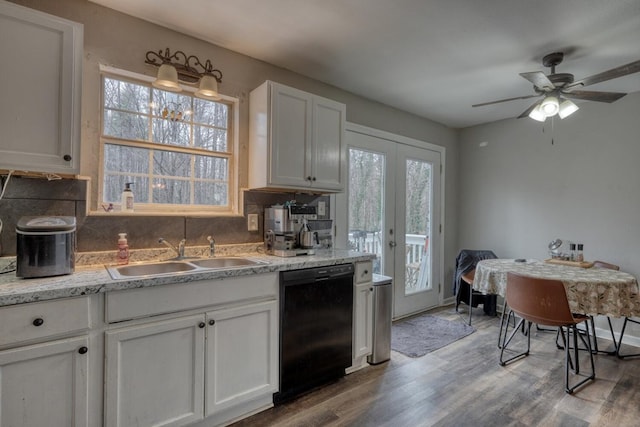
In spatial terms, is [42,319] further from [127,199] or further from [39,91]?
[39,91]

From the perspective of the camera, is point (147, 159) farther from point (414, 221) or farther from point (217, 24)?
point (414, 221)

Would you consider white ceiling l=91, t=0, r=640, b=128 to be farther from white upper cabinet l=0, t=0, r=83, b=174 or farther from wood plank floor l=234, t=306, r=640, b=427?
wood plank floor l=234, t=306, r=640, b=427

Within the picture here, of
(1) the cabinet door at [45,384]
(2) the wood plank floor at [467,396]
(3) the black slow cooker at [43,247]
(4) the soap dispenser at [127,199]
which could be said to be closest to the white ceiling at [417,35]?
(4) the soap dispenser at [127,199]

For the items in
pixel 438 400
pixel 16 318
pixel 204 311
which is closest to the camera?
pixel 16 318

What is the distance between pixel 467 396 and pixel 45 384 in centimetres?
237

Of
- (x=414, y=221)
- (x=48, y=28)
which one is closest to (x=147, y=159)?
(x=48, y=28)

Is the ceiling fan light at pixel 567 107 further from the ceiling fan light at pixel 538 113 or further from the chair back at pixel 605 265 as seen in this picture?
the chair back at pixel 605 265

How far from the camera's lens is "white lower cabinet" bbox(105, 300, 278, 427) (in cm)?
157

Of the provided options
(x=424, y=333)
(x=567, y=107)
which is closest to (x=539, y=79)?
(x=567, y=107)

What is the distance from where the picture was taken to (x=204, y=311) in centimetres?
179

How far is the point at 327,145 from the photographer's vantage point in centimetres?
277

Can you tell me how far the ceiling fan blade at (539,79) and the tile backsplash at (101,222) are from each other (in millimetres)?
2090

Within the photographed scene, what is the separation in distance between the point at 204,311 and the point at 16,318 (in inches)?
30.0

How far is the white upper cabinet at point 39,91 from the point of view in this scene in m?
1.54
